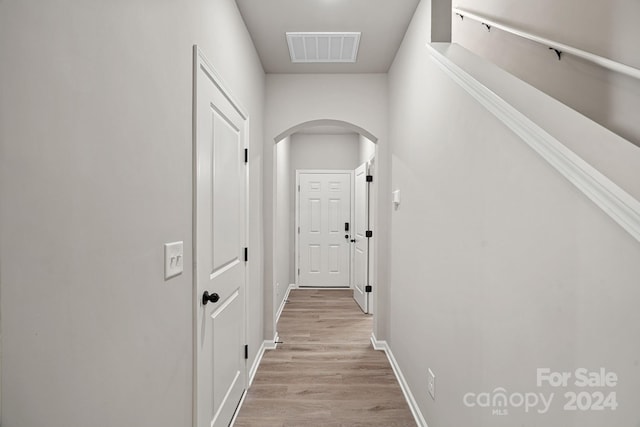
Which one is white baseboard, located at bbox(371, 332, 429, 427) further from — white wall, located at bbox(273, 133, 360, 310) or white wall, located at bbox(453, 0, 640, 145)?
white wall, located at bbox(273, 133, 360, 310)

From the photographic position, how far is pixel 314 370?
2.93m

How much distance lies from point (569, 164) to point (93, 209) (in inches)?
44.3

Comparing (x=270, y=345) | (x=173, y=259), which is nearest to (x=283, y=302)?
(x=270, y=345)

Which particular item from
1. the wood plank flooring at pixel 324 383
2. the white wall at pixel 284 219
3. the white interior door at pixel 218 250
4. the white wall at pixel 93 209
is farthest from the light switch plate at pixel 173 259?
the white wall at pixel 284 219

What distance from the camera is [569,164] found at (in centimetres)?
83

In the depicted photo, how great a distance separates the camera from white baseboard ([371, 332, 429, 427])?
219cm

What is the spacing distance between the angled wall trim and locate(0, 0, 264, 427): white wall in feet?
3.60

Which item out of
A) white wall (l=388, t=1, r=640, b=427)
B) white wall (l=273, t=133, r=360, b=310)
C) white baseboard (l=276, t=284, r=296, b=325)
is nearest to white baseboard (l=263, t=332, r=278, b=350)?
white baseboard (l=276, t=284, r=296, b=325)

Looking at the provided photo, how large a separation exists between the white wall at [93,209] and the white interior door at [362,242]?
331 centimetres

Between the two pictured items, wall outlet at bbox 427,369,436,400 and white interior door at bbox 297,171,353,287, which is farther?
white interior door at bbox 297,171,353,287

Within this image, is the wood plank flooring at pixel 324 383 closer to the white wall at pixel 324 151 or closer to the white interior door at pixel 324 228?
the white interior door at pixel 324 228

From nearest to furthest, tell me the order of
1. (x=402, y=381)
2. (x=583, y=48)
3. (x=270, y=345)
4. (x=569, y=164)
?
(x=569, y=164)
(x=583, y=48)
(x=402, y=381)
(x=270, y=345)

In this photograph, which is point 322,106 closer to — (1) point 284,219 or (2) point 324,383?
(1) point 284,219

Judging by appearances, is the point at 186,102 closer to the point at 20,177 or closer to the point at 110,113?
the point at 110,113
